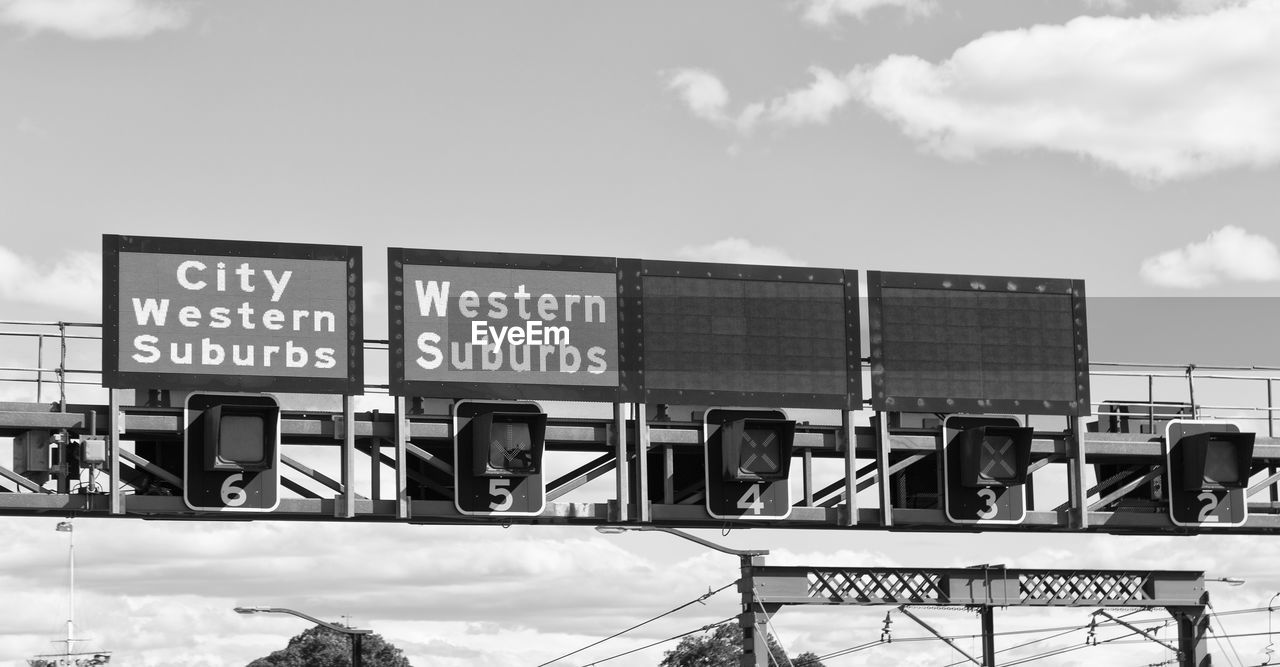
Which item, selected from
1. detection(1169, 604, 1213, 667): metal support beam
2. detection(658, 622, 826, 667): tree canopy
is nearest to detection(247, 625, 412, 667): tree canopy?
detection(658, 622, 826, 667): tree canopy

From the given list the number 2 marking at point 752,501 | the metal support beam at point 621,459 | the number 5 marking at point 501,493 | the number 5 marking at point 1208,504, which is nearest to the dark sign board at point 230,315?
the number 5 marking at point 501,493

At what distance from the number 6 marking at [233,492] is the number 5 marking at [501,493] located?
3.65m

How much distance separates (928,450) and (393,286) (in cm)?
929

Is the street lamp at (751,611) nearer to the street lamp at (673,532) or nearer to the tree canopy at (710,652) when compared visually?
the street lamp at (673,532)

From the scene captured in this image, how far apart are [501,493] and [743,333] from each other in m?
4.57

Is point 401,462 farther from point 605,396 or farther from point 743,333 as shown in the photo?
point 743,333

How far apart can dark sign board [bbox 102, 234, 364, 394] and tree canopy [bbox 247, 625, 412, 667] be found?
11051 centimetres

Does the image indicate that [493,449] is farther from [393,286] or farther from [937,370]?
[937,370]

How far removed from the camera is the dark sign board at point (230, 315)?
25641mm

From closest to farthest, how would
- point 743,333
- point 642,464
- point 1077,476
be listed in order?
point 642,464, point 743,333, point 1077,476

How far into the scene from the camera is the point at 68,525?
86.2 ft

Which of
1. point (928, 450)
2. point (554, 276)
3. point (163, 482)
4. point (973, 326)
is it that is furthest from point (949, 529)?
point (163, 482)

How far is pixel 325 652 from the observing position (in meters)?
136

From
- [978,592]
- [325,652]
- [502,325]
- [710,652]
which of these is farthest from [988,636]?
[325,652]
